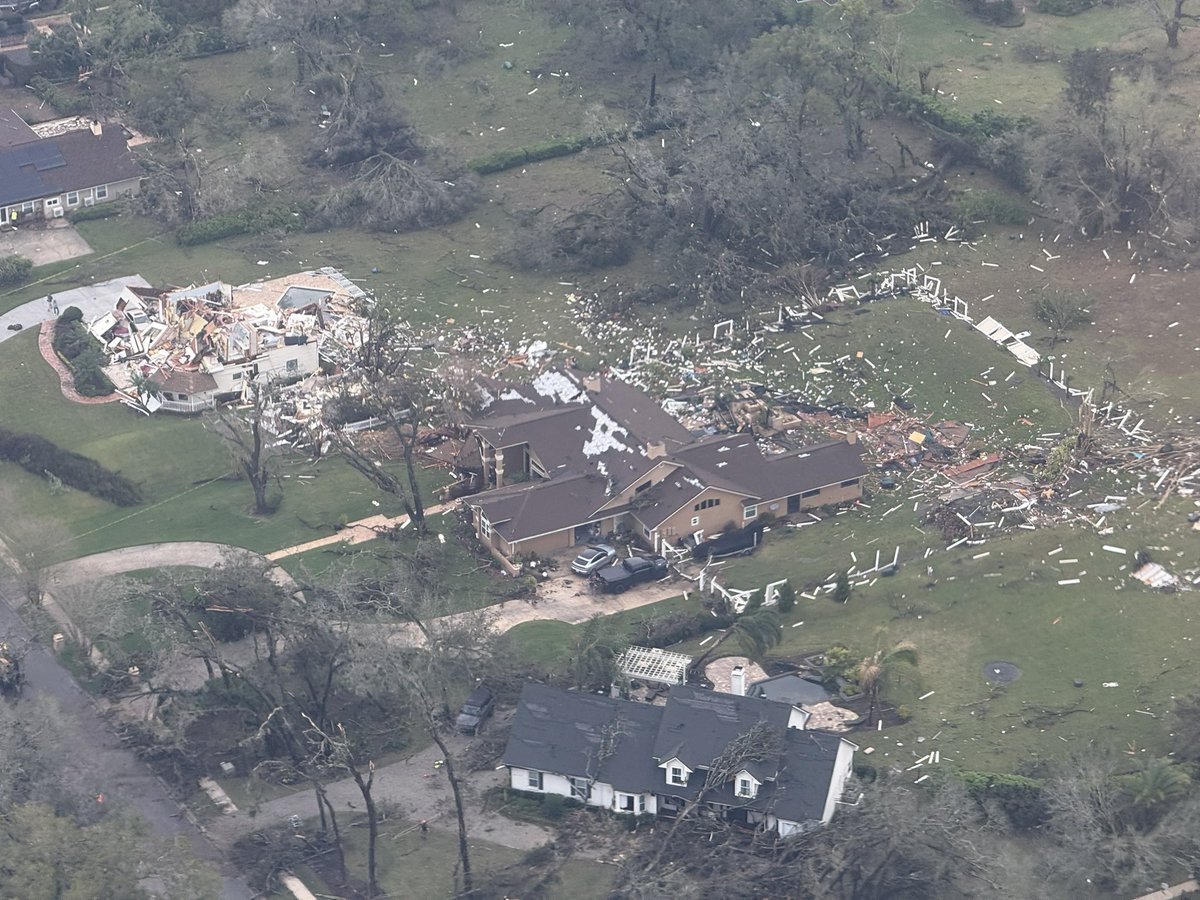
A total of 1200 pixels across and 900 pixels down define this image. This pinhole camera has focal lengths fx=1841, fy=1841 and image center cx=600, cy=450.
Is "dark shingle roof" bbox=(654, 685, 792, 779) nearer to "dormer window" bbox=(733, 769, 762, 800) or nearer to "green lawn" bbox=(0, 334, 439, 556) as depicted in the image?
"dormer window" bbox=(733, 769, 762, 800)

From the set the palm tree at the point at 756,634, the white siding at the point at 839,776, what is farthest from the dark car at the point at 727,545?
the white siding at the point at 839,776

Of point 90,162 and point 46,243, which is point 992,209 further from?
point 46,243

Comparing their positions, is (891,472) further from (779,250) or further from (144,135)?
(144,135)

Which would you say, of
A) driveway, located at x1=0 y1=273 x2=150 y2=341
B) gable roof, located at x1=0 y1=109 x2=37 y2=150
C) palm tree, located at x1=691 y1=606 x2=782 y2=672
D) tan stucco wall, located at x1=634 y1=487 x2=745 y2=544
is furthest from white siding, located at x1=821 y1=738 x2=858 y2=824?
gable roof, located at x1=0 y1=109 x2=37 y2=150

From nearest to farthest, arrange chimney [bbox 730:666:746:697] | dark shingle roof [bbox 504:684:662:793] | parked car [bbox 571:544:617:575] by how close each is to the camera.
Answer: dark shingle roof [bbox 504:684:662:793], chimney [bbox 730:666:746:697], parked car [bbox 571:544:617:575]

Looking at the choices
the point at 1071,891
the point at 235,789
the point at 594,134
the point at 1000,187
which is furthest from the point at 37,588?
the point at 1000,187

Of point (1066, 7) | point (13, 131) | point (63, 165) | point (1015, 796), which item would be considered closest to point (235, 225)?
point (63, 165)

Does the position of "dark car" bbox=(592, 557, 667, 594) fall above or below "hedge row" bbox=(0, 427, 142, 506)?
above
